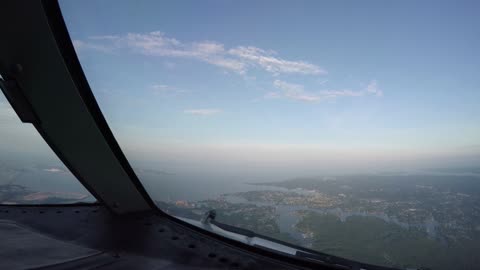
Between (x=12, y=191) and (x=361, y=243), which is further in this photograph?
(x=361, y=243)

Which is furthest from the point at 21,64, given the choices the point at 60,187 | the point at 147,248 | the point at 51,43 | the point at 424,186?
the point at 424,186

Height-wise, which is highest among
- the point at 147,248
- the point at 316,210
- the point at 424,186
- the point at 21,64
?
the point at 21,64

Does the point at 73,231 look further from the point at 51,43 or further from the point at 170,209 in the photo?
the point at 51,43

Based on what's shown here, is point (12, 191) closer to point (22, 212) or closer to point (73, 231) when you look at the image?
point (22, 212)

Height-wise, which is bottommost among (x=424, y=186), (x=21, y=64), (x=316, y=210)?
(x=424, y=186)

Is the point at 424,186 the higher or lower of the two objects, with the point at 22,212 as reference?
lower

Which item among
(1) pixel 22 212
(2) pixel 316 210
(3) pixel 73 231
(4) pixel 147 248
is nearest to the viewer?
(4) pixel 147 248

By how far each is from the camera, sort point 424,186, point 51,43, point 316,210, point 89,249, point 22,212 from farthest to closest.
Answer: point 424,186 → point 316,210 → point 22,212 → point 89,249 → point 51,43

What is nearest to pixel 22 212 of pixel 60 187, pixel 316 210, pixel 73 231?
pixel 60 187

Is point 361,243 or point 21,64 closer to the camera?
point 21,64
